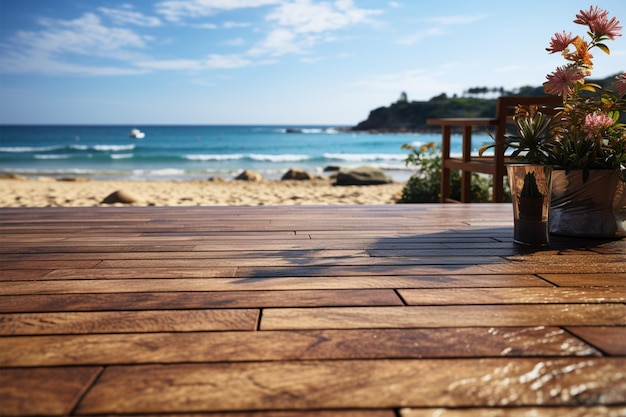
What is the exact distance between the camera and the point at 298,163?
18547mm

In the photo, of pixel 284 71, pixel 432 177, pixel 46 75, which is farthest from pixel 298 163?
pixel 46 75

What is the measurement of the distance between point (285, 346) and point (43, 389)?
355 millimetres

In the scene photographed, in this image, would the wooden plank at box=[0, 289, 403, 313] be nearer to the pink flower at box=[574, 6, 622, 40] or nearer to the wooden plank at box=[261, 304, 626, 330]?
the wooden plank at box=[261, 304, 626, 330]

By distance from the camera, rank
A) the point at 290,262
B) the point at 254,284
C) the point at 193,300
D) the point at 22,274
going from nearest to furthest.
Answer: the point at 193,300 → the point at 254,284 → the point at 22,274 → the point at 290,262

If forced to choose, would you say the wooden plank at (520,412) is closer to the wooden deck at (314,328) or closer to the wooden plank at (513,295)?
the wooden deck at (314,328)

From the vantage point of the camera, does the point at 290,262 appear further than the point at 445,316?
Yes

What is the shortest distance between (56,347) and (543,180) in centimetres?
142

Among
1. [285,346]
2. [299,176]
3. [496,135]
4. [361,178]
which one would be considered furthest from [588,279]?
[299,176]

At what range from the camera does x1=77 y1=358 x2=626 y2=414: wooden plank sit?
628mm

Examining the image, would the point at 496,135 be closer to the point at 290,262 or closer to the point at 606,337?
the point at 290,262

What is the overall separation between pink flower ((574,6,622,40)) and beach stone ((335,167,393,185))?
8.07m

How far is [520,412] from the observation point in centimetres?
60

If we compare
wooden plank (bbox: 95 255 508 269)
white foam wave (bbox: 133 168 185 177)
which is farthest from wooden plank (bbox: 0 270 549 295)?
white foam wave (bbox: 133 168 185 177)

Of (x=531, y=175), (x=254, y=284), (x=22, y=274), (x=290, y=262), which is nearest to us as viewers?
(x=254, y=284)
